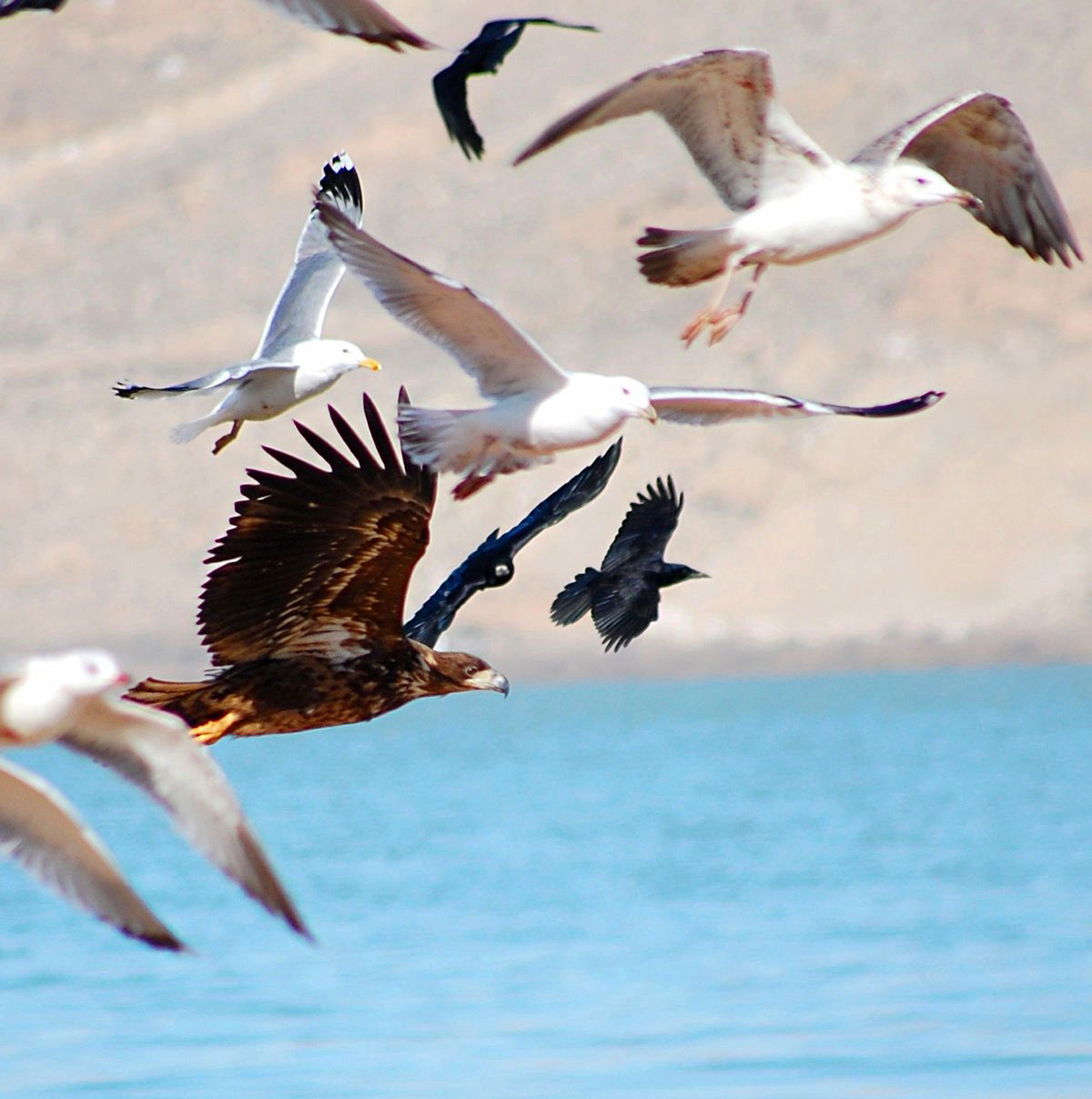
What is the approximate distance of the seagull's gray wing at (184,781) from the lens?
6875mm

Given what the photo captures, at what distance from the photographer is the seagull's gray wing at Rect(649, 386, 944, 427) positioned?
360 inches

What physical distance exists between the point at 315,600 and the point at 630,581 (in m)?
2.20

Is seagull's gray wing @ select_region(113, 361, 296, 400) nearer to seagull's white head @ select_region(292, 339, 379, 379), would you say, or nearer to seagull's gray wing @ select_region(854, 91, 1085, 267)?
seagull's white head @ select_region(292, 339, 379, 379)

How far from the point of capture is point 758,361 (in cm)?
6606

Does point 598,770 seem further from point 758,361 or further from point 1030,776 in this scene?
point 758,361

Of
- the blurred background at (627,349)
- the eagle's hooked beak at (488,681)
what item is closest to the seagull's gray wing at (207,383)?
the eagle's hooked beak at (488,681)

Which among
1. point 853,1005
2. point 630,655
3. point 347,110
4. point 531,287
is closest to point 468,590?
point 853,1005

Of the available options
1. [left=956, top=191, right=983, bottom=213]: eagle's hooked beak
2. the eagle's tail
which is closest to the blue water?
the eagle's tail

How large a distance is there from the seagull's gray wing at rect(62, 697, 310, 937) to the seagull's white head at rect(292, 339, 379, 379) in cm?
322

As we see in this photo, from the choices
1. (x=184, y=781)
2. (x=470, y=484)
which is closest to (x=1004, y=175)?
(x=470, y=484)

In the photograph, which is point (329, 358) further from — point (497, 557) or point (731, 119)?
point (731, 119)

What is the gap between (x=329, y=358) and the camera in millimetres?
10094

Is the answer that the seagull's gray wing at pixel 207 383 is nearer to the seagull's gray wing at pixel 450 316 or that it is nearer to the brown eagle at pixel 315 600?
the brown eagle at pixel 315 600

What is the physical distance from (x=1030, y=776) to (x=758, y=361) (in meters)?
22.2
